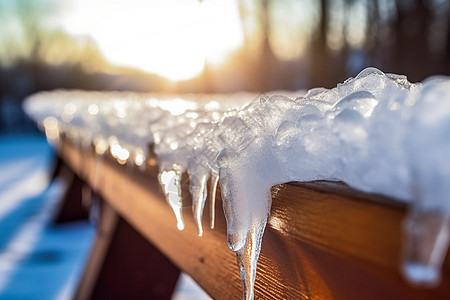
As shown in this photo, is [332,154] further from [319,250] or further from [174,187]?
[174,187]

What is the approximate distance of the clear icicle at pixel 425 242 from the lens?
369mm

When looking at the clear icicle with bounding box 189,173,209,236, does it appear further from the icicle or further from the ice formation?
the icicle

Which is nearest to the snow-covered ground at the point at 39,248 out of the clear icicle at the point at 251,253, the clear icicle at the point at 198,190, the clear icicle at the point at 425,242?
the clear icicle at the point at 198,190

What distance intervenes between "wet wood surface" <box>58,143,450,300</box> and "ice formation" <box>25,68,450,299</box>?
0.02 metres

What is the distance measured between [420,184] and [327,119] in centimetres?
20

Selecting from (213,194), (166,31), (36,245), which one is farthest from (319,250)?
(166,31)

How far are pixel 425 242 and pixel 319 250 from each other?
219 mm

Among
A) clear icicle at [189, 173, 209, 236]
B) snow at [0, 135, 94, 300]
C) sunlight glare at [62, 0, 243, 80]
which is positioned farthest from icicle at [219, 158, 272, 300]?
sunlight glare at [62, 0, 243, 80]

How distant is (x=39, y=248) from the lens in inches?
169

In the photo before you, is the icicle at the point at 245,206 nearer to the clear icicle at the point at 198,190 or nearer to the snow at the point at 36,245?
the clear icicle at the point at 198,190

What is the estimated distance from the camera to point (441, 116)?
1.26 ft

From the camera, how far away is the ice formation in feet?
1.24

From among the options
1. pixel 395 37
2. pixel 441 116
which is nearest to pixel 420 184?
pixel 441 116

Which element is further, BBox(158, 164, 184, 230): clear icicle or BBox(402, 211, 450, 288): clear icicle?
BBox(158, 164, 184, 230): clear icicle
